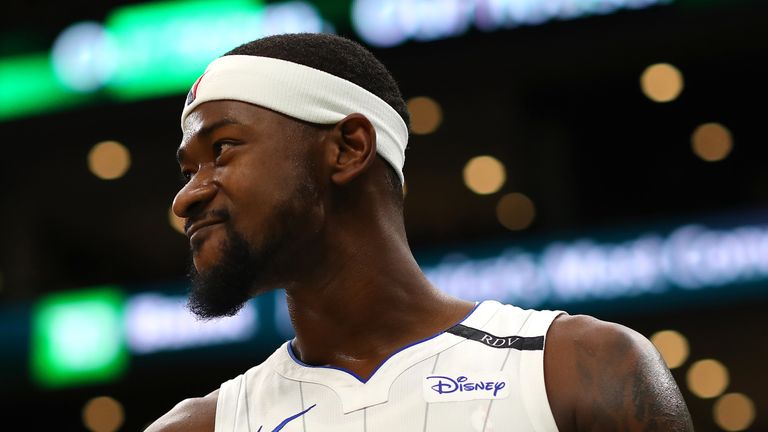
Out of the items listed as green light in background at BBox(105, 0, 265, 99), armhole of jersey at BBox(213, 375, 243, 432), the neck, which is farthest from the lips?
green light in background at BBox(105, 0, 265, 99)

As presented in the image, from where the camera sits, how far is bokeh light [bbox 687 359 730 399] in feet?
45.1

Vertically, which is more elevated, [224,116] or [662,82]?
[662,82]

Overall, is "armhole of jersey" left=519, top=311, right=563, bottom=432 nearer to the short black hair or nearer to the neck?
the neck

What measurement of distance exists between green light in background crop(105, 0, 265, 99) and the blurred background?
0.02 metres

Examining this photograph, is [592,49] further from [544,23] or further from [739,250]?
[739,250]

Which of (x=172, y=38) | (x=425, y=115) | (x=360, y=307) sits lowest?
(x=360, y=307)

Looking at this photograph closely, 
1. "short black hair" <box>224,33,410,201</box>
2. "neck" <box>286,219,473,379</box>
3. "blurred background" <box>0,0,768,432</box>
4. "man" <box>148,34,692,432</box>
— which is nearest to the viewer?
"man" <box>148,34,692,432</box>

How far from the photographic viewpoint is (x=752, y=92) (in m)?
12.6

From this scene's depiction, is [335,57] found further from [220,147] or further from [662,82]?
[662,82]

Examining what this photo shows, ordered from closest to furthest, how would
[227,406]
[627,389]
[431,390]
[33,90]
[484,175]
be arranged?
[627,389], [431,390], [227,406], [33,90], [484,175]

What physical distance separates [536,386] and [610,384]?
0.16 meters

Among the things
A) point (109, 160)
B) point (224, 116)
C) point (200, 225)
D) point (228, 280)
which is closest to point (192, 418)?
point (228, 280)

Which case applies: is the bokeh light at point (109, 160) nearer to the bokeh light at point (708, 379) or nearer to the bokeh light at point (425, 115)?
the bokeh light at point (425, 115)

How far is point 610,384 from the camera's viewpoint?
7.98 feet
